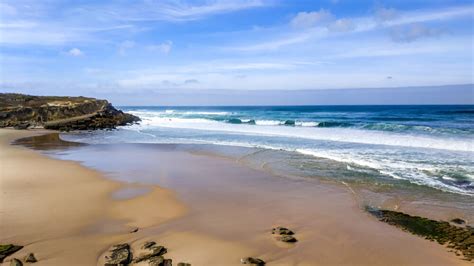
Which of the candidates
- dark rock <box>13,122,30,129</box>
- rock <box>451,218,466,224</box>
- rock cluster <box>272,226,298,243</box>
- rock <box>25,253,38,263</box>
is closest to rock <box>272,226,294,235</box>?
rock cluster <box>272,226,298,243</box>

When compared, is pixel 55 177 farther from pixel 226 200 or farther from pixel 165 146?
pixel 165 146

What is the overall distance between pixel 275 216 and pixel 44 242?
14.8 ft

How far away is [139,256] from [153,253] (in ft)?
0.73

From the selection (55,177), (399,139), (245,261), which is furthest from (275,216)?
(399,139)

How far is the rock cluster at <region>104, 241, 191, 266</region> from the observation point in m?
5.57

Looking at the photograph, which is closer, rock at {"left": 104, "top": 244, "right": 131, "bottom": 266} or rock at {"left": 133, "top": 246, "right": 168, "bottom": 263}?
rock at {"left": 104, "top": 244, "right": 131, "bottom": 266}

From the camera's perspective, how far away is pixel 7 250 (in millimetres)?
5934

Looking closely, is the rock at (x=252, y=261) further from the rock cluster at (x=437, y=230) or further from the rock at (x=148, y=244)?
the rock cluster at (x=437, y=230)

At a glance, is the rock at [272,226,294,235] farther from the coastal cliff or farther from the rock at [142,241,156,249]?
the coastal cliff

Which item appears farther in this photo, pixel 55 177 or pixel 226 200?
pixel 55 177

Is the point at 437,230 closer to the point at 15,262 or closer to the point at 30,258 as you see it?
the point at 30,258

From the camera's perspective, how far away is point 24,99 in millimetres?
44125

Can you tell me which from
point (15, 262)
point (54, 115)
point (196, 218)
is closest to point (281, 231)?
point (196, 218)

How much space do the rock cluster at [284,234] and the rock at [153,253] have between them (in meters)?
2.05
